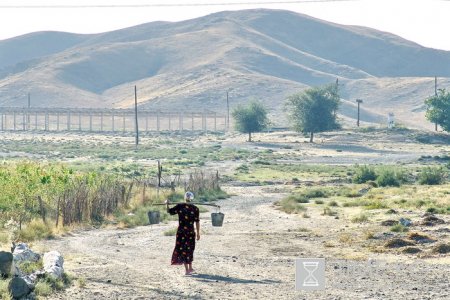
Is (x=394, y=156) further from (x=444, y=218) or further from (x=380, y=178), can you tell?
(x=444, y=218)

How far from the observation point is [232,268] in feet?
81.6

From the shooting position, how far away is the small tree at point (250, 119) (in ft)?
417

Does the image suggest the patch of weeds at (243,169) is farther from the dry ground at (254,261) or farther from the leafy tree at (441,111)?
the leafy tree at (441,111)

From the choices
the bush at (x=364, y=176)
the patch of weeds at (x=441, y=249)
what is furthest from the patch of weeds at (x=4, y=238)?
the bush at (x=364, y=176)

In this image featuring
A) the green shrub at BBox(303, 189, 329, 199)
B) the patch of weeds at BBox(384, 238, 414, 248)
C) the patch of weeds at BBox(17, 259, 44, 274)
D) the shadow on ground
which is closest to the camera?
the patch of weeds at BBox(17, 259, 44, 274)

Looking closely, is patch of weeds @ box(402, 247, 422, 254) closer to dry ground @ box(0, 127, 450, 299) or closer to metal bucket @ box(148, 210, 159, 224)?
dry ground @ box(0, 127, 450, 299)

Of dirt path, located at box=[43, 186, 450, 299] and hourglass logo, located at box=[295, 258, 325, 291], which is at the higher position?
hourglass logo, located at box=[295, 258, 325, 291]

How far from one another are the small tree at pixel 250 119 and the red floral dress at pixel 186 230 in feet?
339

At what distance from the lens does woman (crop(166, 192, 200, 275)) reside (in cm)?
2314

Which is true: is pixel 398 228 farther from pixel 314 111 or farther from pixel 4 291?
pixel 314 111

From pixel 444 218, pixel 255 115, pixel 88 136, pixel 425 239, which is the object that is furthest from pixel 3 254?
pixel 88 136

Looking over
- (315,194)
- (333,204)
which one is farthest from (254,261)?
(315,194)

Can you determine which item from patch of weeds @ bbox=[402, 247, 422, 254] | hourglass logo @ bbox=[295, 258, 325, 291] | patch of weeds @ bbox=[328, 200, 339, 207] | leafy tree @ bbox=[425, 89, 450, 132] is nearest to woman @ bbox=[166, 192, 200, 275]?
hourglass logo @ bbox=[295, 258, 325, 291]

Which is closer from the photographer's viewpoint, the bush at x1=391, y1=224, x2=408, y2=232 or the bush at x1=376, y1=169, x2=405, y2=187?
the bush at x1=391, y1=224, x2=408, y2=232
